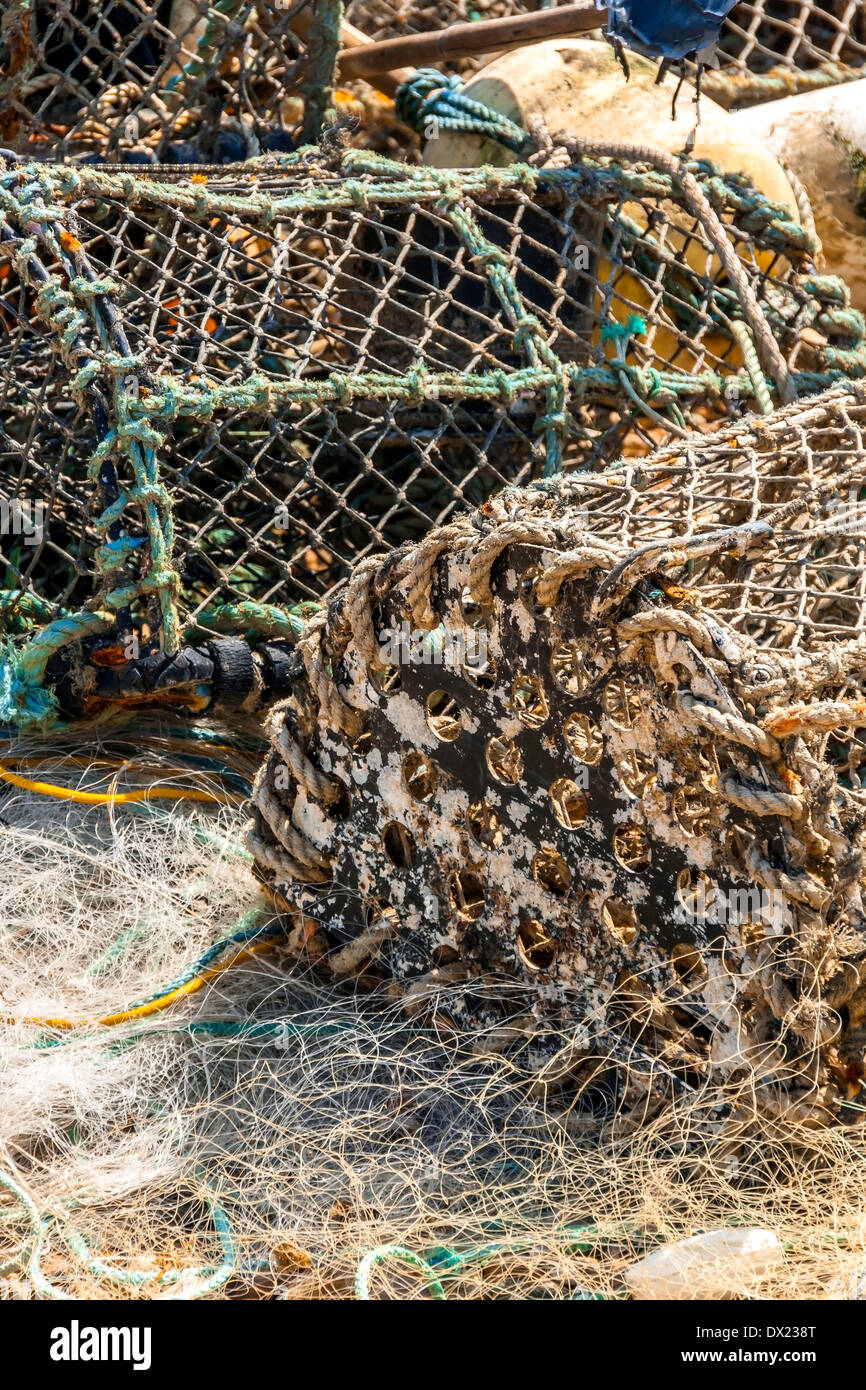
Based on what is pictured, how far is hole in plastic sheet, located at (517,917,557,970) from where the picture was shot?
2066 millimetres

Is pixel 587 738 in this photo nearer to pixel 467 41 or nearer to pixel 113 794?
pixel 113 794

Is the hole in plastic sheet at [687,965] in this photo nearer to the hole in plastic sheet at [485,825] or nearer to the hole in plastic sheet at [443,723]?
the hole in plastic sheet at [485,825]

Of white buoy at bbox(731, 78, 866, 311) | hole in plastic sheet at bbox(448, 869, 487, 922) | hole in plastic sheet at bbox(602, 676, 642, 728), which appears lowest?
hole in plastic sheet at bbox(448, 869, 487, 922)

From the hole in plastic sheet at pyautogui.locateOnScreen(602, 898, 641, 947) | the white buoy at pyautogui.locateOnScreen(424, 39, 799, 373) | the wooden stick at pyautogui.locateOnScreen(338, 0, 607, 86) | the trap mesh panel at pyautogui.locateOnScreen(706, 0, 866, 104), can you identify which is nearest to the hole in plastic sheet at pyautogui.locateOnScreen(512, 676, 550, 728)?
the hole in plastic sheet at pyautogui.locateOnScreen(602, 898, 641, 947)

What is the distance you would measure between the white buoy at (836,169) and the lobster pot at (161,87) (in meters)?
1.13

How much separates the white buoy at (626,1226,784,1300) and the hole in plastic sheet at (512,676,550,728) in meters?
0.63

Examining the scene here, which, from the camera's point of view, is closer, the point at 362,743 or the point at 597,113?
the point at 362,743

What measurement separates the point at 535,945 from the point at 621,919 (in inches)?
5.6

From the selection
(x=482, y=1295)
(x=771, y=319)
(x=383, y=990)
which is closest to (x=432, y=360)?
(x=771, y=319)

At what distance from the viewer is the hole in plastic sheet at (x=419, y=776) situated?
85.3 inches

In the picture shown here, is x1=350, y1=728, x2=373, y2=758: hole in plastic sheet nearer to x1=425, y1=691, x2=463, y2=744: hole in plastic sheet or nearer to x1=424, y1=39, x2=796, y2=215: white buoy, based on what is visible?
x1=425, y1=691, x2=463, y2=744: hole in plastic sheet

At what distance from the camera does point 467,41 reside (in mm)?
3895

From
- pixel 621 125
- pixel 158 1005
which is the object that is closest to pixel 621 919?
pixel 158 1005

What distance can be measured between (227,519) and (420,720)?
0.80m
